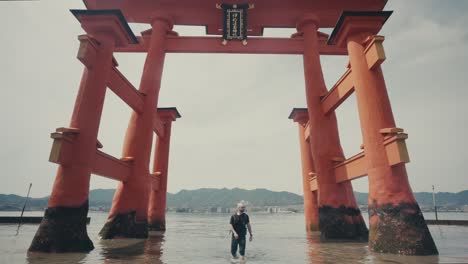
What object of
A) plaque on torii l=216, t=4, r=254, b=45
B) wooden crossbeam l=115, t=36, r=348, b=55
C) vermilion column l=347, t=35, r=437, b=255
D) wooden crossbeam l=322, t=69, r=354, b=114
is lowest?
vermilion column l=347, t=35, r=437, b=255

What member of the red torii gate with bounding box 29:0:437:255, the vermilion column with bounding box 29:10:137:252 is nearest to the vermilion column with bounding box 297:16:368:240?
the red torii gate with bounding box 29:0:437:255

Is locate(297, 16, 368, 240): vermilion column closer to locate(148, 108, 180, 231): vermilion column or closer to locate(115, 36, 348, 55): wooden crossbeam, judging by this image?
locate(115, 36, 348, 55): wooden crossbeam

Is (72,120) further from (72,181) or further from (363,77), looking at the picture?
(363,77)

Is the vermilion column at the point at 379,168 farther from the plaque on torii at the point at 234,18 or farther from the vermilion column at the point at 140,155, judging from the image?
the vermilion column at the point at 140,155

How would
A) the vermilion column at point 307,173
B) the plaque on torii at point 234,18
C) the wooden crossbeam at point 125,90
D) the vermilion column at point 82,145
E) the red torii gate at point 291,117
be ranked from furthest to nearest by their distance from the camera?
the vermilion column at point 307,173, the plaque on torii at point 234,18, the wooden crossbeam at point 125,90, the vermilion column at point 82,145, the red torii gate at point 291,117

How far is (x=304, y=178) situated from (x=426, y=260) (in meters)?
12.2

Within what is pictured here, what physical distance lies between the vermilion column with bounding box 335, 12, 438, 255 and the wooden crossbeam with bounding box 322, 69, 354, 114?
1035 millimetres

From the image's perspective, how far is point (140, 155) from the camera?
1448 cm

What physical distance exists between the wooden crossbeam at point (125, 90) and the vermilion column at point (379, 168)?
9836mm

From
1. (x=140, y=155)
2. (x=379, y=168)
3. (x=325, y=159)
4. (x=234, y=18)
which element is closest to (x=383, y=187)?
(x=379, y=168)

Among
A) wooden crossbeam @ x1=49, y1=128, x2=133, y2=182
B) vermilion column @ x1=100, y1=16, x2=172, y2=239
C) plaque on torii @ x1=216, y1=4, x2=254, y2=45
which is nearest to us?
wooden crossbeam @ x1=49, y1=128, x2=133, y2=182

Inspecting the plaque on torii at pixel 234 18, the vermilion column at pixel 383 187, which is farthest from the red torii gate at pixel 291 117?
the plaque on torii at pixel 234 18

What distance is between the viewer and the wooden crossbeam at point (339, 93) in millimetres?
11773

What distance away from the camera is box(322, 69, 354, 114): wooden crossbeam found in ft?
38.6
